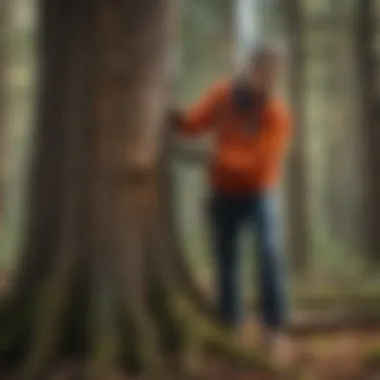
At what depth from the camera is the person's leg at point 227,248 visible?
2660 millimetres

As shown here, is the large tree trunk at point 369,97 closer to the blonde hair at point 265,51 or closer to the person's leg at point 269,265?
the blonde hair at point 265,51

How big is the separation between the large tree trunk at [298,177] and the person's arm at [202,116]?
377mm

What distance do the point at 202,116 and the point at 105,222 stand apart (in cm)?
40

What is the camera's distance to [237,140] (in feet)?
8.63

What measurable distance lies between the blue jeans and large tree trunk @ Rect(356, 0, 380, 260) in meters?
0.61

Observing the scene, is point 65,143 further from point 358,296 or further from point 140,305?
point 358,296

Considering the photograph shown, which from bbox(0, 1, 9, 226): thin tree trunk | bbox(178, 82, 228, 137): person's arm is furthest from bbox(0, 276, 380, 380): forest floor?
bbox(178, 82, 228, 137): person's arm

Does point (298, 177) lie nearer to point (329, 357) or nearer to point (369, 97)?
point (369, 97)


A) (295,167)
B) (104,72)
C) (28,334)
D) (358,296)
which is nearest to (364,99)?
(295,167)

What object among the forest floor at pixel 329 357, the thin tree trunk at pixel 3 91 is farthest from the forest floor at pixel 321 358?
the thin tree trunk at pixel 3 91

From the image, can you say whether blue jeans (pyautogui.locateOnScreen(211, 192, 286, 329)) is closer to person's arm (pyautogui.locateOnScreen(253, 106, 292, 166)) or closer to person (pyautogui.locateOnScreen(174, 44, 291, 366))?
person (pyautogui.locateOnScreen(174, 44, 291, 366))

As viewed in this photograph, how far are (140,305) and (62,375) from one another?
263 millimetres

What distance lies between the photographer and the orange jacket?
2.62 m

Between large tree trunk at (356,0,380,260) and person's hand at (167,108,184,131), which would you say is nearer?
person's hand at (167,108,184,131)
